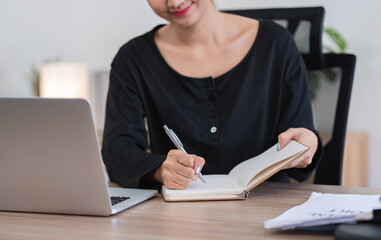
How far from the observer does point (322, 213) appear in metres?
0.93

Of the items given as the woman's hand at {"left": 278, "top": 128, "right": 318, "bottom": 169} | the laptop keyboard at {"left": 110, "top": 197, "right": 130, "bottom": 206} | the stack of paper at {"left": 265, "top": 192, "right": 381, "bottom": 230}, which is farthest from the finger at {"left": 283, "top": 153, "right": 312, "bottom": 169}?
the laptop keyboard at {"left": 110, "top": 197, "right": 130, "bottom": 206}

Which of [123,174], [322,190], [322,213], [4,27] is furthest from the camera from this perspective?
[4,27]

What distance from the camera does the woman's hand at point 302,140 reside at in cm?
123

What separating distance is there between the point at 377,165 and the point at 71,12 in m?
2.21

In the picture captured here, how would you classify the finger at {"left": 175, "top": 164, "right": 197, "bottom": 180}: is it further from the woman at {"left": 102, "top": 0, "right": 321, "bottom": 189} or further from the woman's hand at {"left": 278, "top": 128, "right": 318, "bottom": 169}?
the woman at {"left": 102, "top": 0, "right": 321, "bottom": 189}

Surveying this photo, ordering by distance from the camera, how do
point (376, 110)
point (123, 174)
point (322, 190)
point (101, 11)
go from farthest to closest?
1. point (101, 11)
2. point (376, 110)
3. point (123, 174)
4. point (322, 190)

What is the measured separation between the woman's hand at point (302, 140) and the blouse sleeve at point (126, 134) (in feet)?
0.92

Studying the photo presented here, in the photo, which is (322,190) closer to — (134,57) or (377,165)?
(134,57)

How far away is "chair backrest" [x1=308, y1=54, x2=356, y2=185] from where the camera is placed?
5.69 feet

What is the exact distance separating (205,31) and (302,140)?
22.0 inches

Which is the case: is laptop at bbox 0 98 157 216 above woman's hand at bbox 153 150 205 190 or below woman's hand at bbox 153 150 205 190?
above

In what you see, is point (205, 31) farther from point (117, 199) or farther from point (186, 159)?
point (117, 199)

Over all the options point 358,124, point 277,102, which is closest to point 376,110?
point 358,124

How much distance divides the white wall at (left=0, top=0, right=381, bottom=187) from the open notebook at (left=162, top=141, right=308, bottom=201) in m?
2.19
